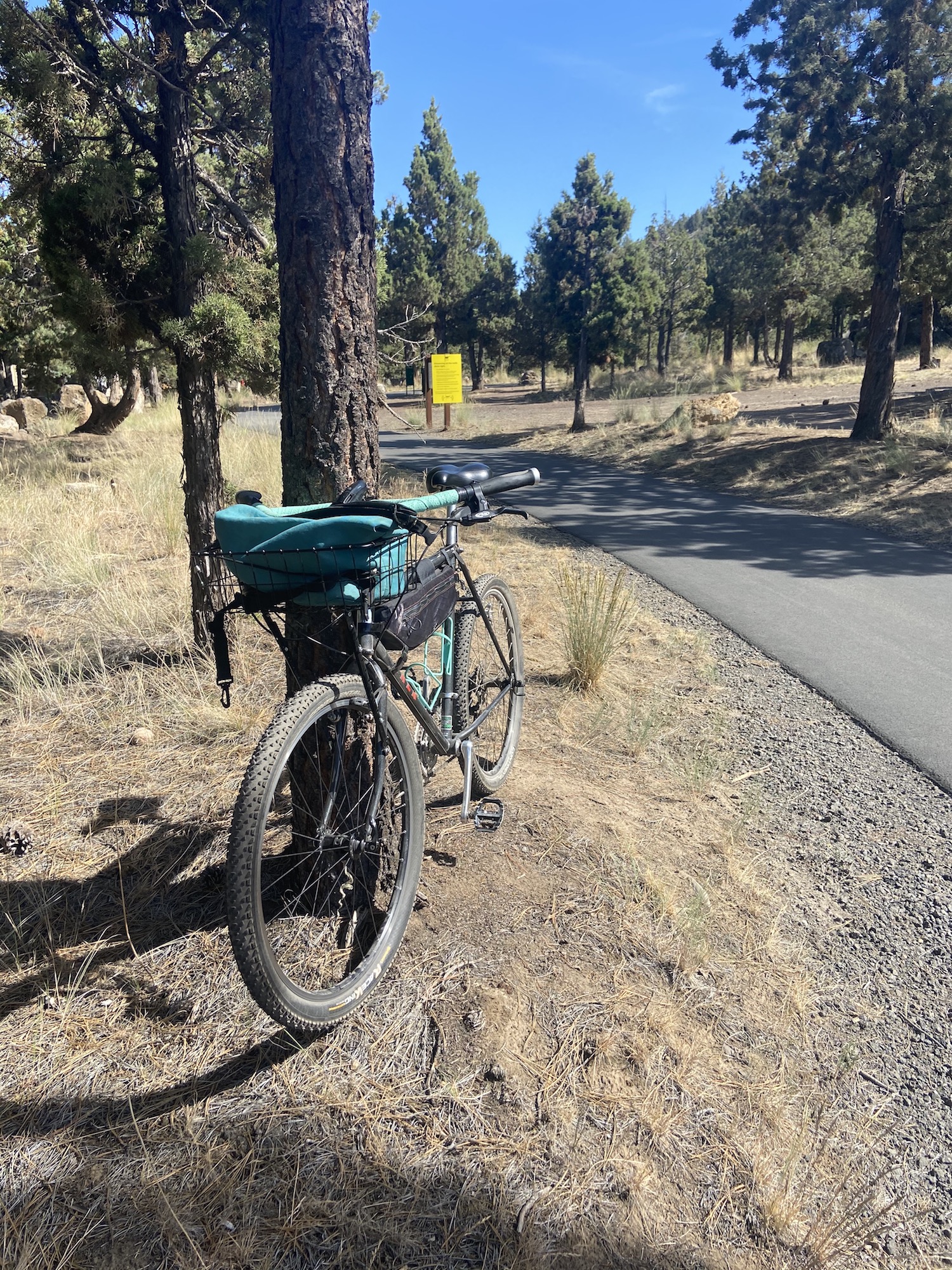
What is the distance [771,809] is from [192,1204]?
2.77 m

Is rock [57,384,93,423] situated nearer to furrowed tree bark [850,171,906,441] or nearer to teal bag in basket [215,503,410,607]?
furrowed tree bark [850,171,906,441]

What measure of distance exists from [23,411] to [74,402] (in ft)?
9.10

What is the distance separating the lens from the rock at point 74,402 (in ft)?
84.5

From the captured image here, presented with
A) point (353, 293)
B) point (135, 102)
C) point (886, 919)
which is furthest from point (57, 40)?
point (886, 919)

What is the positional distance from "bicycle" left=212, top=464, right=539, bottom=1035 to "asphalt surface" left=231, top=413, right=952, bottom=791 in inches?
97.2

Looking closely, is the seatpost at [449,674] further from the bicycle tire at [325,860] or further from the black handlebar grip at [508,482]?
the bicycle tire at [325,860]

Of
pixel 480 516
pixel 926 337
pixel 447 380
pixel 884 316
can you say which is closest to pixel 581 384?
pixel 447 380

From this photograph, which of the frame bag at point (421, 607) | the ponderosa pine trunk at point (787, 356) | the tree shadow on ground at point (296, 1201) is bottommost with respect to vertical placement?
the tree shadow on ground at point (296, 1201)

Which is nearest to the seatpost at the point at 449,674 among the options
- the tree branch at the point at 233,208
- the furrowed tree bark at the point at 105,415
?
the tree branch at the point at 233,208

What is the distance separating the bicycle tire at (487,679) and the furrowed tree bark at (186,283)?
2.26 meters

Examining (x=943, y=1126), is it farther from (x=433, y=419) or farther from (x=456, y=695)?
(x=433, y=419)

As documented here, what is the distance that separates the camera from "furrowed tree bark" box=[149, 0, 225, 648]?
533cm

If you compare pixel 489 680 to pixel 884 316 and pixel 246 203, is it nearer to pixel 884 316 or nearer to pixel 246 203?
pixel 246 203

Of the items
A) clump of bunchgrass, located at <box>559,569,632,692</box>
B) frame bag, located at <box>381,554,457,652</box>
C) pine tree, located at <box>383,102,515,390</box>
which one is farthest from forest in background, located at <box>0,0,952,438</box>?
pine tree, located at <box>383,102,515,390</box>
